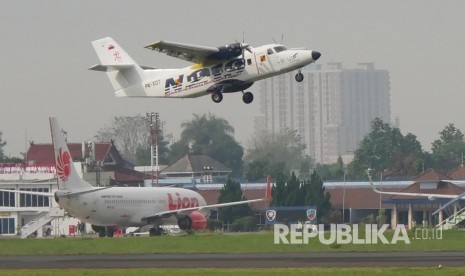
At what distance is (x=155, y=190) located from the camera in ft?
357

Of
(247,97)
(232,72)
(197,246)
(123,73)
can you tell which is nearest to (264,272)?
(247,97)

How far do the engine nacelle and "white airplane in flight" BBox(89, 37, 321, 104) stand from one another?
3098 cm

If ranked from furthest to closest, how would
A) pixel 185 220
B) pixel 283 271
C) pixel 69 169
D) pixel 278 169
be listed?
pixel 278 169 < pixel 185 220 < pixel 69 169 < pixel 283 271

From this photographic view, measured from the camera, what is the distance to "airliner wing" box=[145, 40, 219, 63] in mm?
73000

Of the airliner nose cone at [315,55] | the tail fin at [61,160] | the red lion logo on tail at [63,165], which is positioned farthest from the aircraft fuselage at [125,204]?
the airliner nose cone at [315,55]

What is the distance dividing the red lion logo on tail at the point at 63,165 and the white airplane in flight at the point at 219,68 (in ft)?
76.3

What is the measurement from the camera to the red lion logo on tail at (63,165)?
98.5 meters

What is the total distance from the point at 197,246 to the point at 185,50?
1116cm

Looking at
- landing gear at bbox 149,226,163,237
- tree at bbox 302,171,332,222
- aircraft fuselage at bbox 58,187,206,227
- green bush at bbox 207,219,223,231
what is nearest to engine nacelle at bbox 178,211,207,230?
aircraft fuselage at bbox 58,187,206,227

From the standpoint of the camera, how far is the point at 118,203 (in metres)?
104

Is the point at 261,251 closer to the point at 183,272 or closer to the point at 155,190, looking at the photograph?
the point at 183,272

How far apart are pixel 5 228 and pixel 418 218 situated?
129ft

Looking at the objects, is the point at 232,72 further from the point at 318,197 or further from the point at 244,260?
the point at 318,197

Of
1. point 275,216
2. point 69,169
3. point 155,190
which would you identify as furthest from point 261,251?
point 275,216
